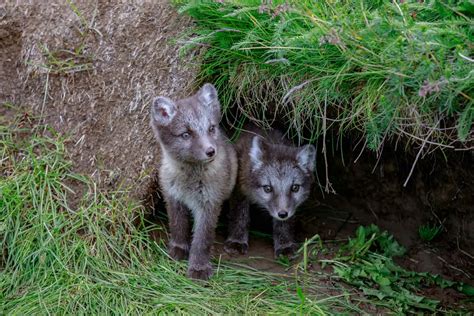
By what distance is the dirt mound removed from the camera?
17.2ft

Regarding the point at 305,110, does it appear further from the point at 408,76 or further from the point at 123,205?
the point at 123,205

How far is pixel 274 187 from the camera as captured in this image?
5.44 metres

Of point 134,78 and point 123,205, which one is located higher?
point 134,78

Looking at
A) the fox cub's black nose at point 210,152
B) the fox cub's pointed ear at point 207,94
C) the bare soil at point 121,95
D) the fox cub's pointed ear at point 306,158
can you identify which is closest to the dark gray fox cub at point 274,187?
the fox cub's pointed ear at point 306,158

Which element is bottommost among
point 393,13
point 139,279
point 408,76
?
point 139,279

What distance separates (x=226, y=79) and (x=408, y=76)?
66.0 inches

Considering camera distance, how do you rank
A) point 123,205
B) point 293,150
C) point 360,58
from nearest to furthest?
point 360,58
point 123,205
point 293,150

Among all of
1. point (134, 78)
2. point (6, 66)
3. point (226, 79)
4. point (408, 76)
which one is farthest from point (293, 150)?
point (6, 66)

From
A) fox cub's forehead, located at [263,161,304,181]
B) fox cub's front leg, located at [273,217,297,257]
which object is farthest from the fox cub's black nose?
fox cub's front leg, located at [273,217,297,257]

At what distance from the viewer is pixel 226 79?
5.25 meters

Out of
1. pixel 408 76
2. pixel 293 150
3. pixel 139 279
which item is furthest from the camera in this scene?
pixel 293 150

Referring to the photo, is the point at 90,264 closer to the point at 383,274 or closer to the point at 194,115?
the point at 194,115

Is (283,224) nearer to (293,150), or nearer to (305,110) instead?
(293,150)

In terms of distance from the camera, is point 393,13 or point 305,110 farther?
point 305,110
